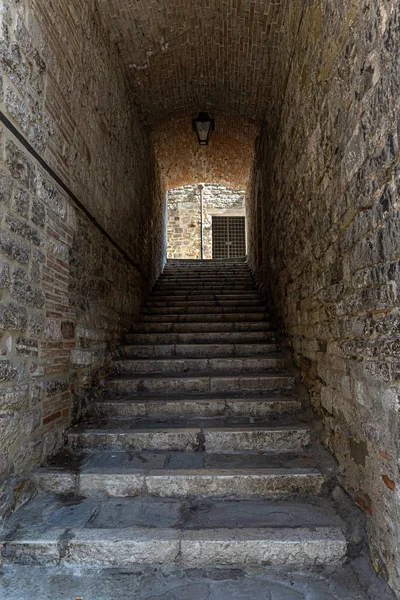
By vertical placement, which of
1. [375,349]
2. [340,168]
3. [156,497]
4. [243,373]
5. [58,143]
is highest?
[58,143]

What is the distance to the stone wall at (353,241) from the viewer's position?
68.2 inches

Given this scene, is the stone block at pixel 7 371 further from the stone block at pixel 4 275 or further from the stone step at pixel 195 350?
the stone step at pixel 195 350

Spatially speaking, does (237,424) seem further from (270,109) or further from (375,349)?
(270,109)

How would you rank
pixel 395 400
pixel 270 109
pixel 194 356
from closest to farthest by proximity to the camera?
pixel 395 400 < pixel 194 356 < pixel 270 109

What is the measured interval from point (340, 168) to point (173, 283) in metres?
5.65

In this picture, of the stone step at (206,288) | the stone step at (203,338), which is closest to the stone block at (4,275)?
the stone step at (203,338)

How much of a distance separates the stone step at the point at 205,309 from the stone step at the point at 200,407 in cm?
252

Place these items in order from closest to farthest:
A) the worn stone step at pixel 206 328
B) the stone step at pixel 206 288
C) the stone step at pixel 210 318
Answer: the worn stone step at pixel 206 328 < the stone step at pixel 210 318 < the stone step at pixel 206 288

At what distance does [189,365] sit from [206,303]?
6.72ft

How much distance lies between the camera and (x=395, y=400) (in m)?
1.69

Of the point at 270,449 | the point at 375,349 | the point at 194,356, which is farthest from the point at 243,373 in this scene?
the point at 375,349

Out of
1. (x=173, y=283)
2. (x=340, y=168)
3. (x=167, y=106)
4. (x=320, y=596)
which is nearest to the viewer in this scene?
(x=320, y=596)

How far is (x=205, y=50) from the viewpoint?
4.79m

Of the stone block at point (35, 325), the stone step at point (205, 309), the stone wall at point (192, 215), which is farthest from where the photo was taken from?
the stone wall at point (192, 215)
